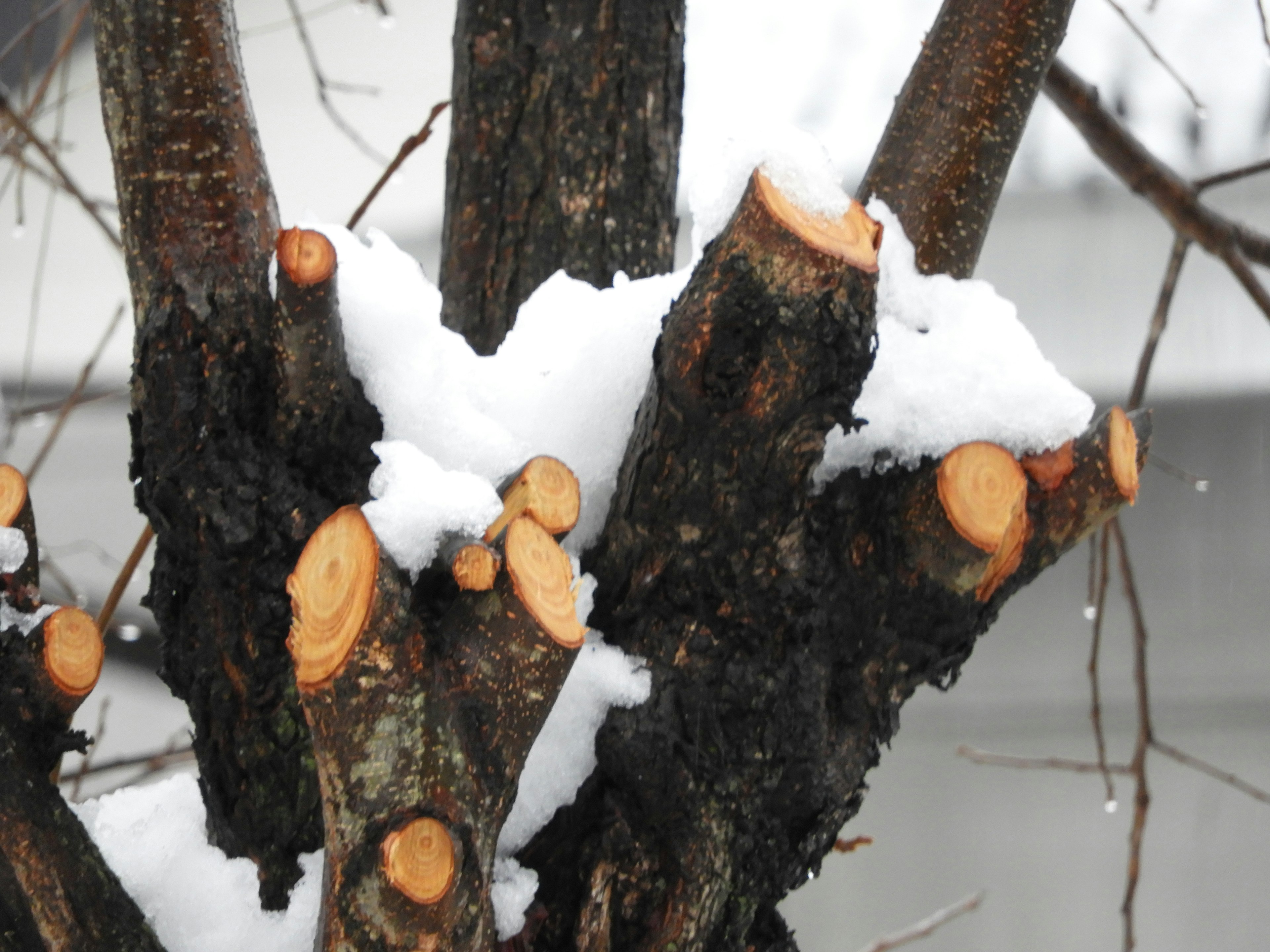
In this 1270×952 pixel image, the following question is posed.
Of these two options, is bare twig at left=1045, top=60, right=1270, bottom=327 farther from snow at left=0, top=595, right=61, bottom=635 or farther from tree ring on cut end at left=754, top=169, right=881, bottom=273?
snow at left=0, top=595, right=61, bottom=635

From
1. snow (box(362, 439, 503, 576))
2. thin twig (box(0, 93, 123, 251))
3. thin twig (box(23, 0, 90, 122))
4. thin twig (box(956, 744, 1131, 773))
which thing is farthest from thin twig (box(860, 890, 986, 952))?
thin twig (box(23, 0, 90, 122))

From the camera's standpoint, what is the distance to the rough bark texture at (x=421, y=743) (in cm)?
38

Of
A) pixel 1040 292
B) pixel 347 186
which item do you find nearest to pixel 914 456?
pixel 1040 292

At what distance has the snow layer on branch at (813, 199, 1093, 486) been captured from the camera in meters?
0.50

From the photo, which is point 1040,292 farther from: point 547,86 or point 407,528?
point 407,528

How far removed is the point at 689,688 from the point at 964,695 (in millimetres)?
1748

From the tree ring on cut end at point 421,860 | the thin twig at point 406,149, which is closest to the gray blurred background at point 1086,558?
the thin twig at point 406,149

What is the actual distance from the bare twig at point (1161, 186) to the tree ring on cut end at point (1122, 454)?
1.33ft

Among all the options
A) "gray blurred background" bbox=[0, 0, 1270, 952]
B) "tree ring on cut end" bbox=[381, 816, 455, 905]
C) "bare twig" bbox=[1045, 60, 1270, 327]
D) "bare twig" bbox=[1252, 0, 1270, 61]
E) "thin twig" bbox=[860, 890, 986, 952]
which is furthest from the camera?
"gray blurred background" bbox=[0, 0, 1270, 952]

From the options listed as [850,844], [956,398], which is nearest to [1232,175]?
[956,398]

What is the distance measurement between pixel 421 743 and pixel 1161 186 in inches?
29.4

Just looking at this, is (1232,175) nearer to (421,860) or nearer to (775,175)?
(775,175)

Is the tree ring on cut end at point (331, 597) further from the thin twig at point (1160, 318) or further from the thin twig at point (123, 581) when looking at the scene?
the thin twig at point (1160, 318)

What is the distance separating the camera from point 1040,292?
6.60 feet
